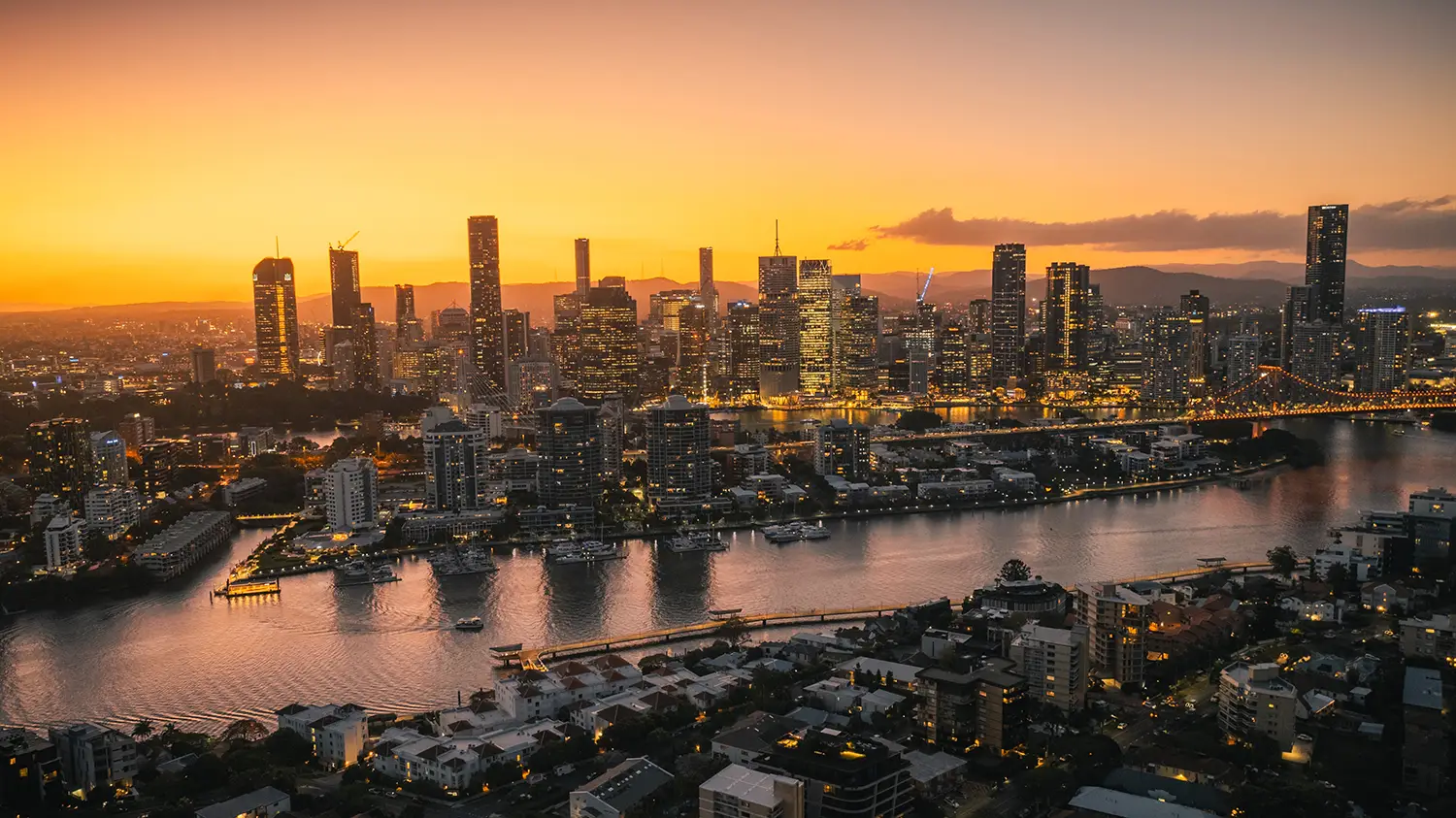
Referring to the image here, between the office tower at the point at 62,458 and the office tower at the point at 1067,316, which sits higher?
the office tower at the point at 1067,316

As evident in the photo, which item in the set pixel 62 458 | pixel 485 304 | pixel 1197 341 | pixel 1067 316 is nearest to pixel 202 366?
pixel 485 304

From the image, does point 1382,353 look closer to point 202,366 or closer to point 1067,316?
point 1067,316

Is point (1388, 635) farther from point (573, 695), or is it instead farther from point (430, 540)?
point (430, 540)

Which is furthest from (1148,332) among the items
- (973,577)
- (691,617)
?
(691,617)

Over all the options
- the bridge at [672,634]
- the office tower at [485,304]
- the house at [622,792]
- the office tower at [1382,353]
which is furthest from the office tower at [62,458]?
the office tower at [1382,353]

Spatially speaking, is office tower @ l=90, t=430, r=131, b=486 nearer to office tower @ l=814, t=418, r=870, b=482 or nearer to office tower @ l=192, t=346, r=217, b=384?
office tower @ l=814, t=418, r=870, b=482

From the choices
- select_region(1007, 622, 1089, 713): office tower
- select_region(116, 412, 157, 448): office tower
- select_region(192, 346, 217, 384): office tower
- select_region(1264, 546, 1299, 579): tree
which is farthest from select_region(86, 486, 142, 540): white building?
select_region(192, 346, 217, 384): office tower

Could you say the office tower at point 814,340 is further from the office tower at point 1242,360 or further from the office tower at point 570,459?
the office tower at point 570,459
